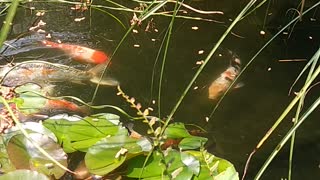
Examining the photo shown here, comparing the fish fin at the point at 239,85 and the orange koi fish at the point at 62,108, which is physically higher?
the fish fin at the point at 239,85

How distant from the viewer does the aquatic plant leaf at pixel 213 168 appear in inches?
56.0

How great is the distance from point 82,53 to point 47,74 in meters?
0.16

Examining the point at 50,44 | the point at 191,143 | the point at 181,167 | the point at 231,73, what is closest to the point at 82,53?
the point at 50,44

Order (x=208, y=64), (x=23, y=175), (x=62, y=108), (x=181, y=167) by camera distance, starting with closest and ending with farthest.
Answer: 1. (x=23, y=175)
2. (x=181, y=167)
3. (x=62, y=108)
4. (x=208, y=64)

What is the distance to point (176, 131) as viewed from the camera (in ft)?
5.27

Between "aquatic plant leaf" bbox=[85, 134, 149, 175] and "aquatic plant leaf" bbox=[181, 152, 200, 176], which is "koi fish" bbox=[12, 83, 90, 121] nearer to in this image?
"aquatic plant leaf" bbox=[85, 134, 149, 175]

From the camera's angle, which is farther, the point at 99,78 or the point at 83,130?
the point at 99,78

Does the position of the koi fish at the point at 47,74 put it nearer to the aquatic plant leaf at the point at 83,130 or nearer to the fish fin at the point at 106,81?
the fish fin at the point at 106,81

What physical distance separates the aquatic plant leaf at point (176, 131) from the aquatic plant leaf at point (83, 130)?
119 mm

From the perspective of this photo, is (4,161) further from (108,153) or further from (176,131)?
(176,131)

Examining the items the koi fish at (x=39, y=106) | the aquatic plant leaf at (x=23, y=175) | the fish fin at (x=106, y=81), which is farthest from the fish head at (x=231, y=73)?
the aquatic plant leaf at (x=23, y=175)

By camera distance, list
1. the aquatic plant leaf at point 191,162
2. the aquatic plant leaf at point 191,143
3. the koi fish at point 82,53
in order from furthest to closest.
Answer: the koi fish at point 82,53
the aquatic plant leaf at point 191,143
the aquatic plant leaf at point 191,162

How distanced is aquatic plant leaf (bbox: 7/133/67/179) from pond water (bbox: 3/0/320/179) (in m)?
0.33

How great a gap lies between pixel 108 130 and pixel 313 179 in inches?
22.0
